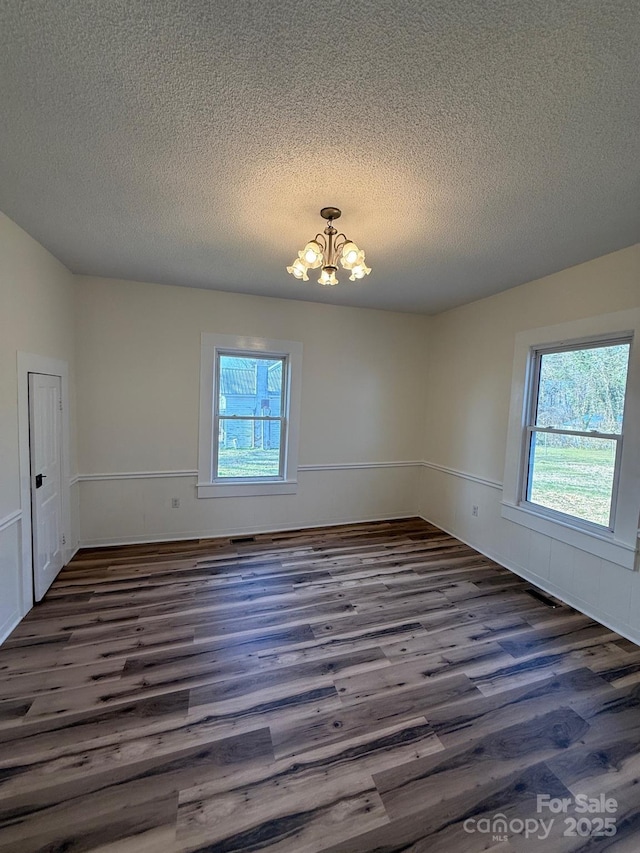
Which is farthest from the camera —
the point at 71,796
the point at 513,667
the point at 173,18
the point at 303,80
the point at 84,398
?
the point at 84,398

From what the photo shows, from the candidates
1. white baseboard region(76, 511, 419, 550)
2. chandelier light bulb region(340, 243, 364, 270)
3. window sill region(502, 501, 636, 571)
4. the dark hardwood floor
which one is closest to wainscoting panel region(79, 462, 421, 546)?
white baseboard region(76, 511, 419, 550)

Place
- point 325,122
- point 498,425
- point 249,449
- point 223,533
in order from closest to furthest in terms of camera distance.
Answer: point 325,122, point 498,425, point 223,533, point 249,449

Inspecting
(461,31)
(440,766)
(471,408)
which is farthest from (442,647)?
(461,31)

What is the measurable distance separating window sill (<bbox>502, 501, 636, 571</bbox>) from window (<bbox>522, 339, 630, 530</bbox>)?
0.28 ft

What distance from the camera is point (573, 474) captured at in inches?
114

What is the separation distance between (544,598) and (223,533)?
10.2 ft

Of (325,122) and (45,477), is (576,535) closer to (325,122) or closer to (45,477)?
(325,122)

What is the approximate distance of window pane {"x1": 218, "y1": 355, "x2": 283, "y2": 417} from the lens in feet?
12.7

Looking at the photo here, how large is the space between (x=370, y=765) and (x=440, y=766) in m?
0.30

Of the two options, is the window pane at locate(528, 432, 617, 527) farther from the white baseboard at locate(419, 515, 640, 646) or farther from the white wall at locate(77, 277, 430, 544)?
the white wall at locate(77, 277, 430, 544)

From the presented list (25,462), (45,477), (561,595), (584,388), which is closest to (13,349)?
(25,462)

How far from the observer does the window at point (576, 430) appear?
2586 millimetres

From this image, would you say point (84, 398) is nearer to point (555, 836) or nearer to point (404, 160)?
point (404, 160)

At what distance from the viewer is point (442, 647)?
7.40 feet
